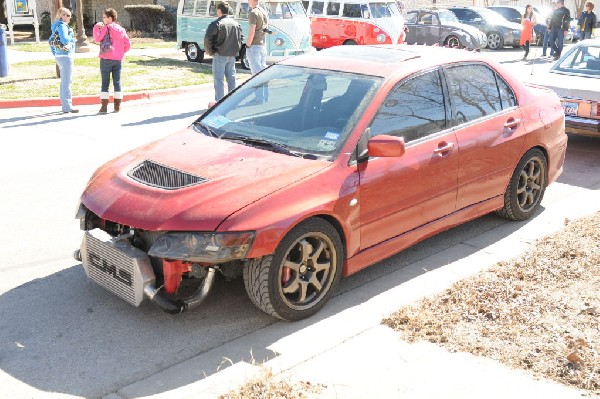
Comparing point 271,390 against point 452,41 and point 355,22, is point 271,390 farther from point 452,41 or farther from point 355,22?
point 452,41

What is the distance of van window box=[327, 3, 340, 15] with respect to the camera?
74.1 feet

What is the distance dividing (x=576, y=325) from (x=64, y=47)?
10.5 meters

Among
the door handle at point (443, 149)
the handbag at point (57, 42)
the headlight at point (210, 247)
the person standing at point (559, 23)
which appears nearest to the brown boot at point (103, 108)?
the handbag at point (57, 42)

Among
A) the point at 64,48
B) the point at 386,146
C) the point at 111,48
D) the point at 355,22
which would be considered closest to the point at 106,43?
the point at 111,48

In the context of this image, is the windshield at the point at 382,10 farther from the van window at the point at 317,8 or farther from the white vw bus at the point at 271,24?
the white vw bus at the point at 271,24

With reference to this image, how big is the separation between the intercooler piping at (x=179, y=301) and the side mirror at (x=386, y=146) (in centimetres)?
140

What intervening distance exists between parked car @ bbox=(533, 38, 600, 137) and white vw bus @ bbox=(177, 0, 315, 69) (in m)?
8.82

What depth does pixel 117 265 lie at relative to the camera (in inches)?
198

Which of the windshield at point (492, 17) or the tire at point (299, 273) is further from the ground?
the windshield at point (492, 17)

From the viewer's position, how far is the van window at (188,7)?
20.5 meters

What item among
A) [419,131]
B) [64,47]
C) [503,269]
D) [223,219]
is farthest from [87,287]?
[64,47]

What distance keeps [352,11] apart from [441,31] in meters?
5.08

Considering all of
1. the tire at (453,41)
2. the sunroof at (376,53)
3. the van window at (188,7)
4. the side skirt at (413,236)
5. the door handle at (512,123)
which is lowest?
the tire at (453,41)

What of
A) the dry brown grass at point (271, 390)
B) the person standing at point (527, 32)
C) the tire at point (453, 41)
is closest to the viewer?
the dry brown grass at point (271, 390)
